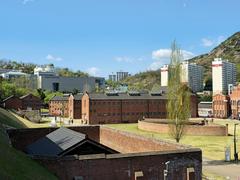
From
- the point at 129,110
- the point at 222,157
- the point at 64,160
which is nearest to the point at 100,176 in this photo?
the point at 64,160

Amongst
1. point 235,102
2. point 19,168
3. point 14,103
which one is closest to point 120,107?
point 14,103

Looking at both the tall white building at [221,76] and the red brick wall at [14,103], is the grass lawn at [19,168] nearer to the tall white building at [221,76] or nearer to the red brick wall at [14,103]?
the red brick wall at [14,103]

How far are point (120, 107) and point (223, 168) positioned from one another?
59961 millimetres

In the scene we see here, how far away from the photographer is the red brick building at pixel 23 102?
105 metres

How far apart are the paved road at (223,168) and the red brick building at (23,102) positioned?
75.5 metres

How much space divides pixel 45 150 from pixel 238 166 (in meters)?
20.8

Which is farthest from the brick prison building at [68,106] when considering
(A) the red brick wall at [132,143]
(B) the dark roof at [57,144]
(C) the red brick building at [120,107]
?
(B) the dark roof at [57,144]

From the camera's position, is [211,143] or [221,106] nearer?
[211,143]

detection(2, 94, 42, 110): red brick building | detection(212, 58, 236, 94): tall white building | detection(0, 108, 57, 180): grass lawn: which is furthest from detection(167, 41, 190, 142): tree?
detection(212, 58, 236, 94): tall white building

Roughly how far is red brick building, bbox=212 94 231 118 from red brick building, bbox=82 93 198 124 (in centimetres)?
2496

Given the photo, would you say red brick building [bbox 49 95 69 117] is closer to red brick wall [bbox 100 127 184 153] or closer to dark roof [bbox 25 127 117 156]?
red brick wall [bbox 100 127 184 153]

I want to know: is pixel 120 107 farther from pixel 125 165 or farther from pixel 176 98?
pixel 125 165

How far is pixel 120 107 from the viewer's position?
9294cm

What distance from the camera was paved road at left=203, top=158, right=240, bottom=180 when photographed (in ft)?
100
